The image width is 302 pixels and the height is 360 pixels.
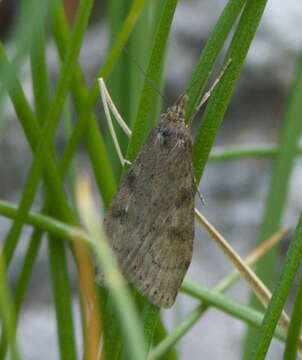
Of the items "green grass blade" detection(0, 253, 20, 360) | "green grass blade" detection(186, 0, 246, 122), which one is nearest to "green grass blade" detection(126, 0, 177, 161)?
"green grass blade" detection(186, 0, 246, 122)

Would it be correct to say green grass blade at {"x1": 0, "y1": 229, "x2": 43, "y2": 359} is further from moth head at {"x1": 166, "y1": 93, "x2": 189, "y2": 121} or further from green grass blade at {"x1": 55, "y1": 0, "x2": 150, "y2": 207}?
moth head at {"x1": 166, "y1": 93, "x2": 189, "y2": 121}

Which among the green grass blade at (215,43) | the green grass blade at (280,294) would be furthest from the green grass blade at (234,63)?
the green grass blade at (280,294)

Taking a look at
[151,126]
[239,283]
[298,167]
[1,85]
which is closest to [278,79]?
[298,167]

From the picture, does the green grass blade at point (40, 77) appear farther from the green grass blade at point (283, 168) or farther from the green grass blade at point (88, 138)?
the green grass blade at point (283, 168)

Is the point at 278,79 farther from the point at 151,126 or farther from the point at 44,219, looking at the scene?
the point at 44,219

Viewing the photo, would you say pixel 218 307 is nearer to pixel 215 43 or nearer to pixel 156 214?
pixel 156 214

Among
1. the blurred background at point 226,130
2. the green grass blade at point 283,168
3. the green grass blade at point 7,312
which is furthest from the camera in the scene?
the blurred background at point 226,130

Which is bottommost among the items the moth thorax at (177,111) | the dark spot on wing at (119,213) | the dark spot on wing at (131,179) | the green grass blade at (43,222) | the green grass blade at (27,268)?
the green grass blade at (27,268)
